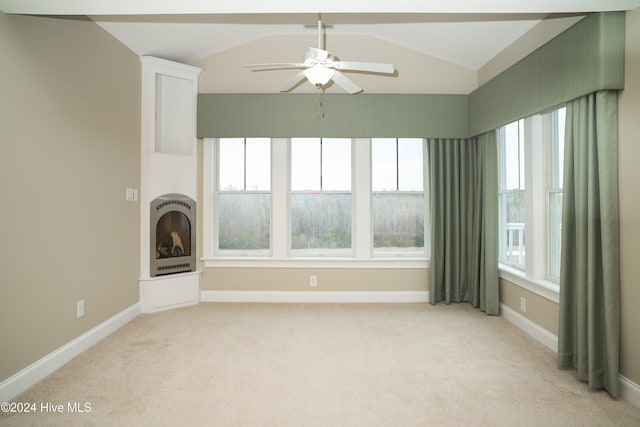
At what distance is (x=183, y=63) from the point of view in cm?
419

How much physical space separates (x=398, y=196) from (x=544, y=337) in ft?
6.96

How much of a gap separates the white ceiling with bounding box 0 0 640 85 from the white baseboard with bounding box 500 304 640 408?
2.32m

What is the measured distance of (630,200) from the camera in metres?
2.20

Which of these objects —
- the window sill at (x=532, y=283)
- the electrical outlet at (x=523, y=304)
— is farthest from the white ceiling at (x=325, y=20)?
the electrical outlet at (x=523, y=304)

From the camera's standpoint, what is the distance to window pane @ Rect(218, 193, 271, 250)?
4438mm

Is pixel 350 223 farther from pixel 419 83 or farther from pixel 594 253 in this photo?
pixel 594 253

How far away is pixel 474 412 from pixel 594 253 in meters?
1.30

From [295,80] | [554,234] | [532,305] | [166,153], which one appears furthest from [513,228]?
[166,153]

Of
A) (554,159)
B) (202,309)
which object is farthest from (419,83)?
(202,309)

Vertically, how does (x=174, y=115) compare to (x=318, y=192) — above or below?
above

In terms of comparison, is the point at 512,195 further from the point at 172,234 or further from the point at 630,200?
the point at 172,234

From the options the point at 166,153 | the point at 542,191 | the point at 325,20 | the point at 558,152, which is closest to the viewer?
the point at 558,152

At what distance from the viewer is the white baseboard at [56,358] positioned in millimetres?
2215

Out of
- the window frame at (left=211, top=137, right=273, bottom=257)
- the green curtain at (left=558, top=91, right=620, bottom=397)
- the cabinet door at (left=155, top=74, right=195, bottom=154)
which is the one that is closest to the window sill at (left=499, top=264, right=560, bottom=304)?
the green curtain at (left=558, top=91, right=620, bottom=397)
